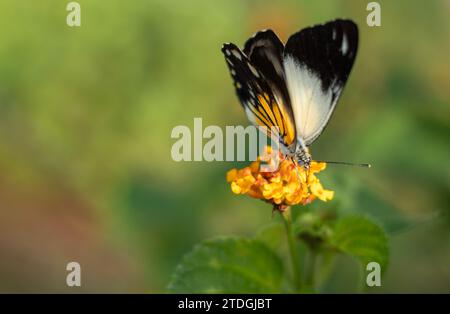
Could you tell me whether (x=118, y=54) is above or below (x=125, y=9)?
below

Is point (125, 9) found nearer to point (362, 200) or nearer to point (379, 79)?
point (379, 79)

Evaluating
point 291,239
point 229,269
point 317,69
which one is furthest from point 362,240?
point 317,69

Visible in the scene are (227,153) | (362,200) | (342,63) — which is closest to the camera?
(342,63)

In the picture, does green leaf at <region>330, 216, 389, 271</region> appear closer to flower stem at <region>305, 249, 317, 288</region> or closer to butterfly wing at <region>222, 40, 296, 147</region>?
flower stem at <region>305, 249, 317, 288</region>

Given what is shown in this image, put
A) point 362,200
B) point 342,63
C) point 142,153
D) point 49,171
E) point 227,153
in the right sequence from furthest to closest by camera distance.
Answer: point 49,171 → point 142,153 → point 227,153 → point 362,200 → point 342,63

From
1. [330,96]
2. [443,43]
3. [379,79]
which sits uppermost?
[443,43]

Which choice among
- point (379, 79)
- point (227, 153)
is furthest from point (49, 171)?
point (379, 79)

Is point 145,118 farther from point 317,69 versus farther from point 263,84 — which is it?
point 317,69
